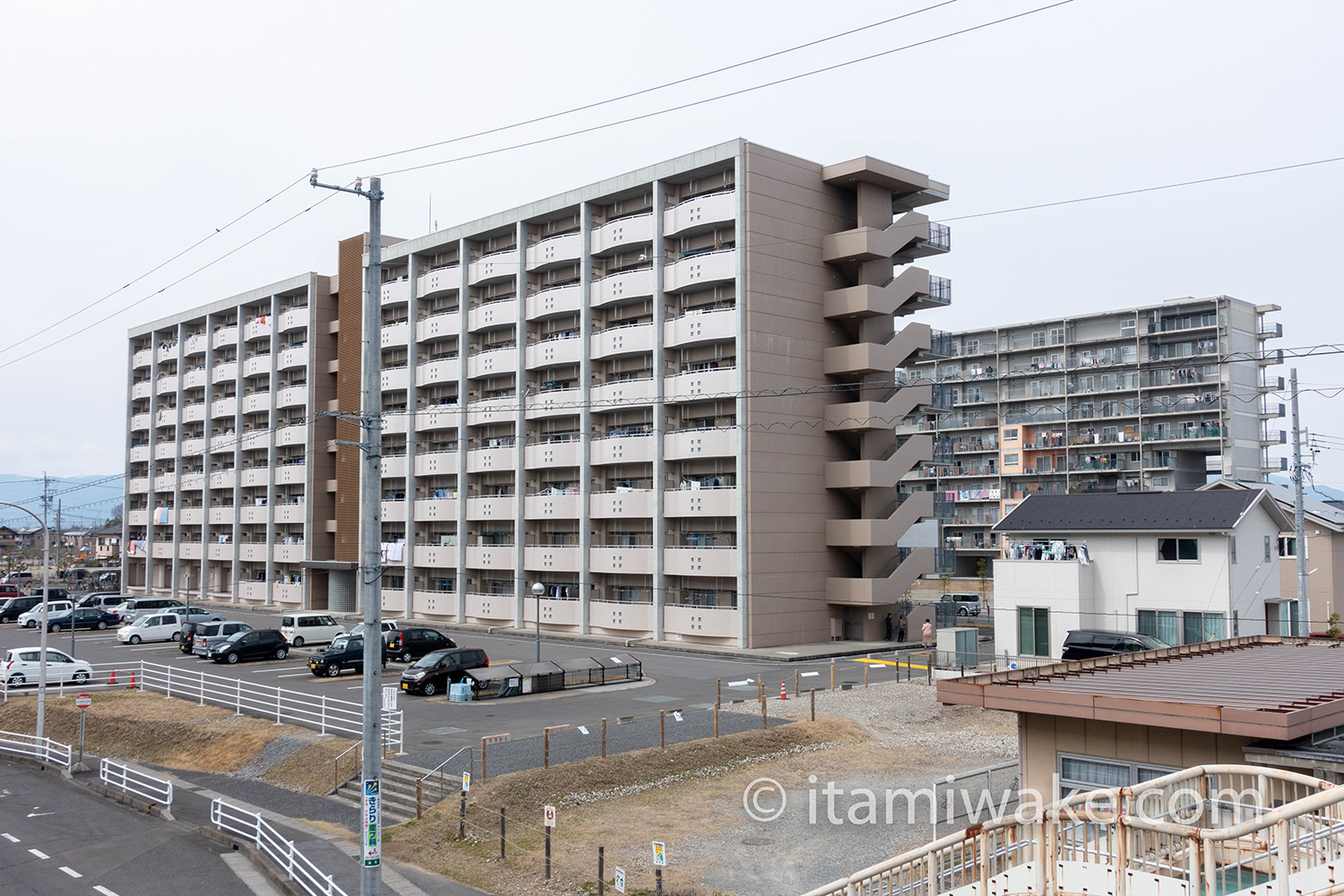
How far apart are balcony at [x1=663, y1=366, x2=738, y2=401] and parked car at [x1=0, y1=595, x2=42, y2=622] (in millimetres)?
48226

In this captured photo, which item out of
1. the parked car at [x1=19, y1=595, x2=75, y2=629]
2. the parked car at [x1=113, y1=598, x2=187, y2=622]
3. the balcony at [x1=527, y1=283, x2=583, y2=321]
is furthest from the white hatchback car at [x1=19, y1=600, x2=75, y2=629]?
the balcony at [x1=527, y1=283, x2=583, y2=321]

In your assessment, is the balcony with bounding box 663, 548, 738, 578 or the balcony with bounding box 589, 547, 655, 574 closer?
the balcony with bounding box 663, 548, 738, 578

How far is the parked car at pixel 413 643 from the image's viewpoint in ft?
150

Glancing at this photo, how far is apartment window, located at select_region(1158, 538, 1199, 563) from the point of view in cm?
3666

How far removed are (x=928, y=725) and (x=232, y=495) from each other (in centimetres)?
7555

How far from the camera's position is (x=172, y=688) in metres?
38.1

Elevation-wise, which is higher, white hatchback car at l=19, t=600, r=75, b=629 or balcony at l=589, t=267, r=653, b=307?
balcony at l=589, t=267, r=653, b=307

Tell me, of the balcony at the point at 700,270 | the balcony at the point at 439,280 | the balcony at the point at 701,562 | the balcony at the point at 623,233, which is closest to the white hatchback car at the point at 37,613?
the balcony at the point at 439,280

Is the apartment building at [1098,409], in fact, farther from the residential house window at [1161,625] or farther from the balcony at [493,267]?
the residential house window at [1161,625]

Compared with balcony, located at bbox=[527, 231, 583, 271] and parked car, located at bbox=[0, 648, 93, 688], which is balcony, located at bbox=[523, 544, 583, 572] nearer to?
balcony, located at bbox=[527, 231, 583, 271]

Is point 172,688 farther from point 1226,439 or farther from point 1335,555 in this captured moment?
point 1226,439

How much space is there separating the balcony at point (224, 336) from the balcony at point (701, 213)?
53045 mm

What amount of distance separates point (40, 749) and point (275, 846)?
582 inches

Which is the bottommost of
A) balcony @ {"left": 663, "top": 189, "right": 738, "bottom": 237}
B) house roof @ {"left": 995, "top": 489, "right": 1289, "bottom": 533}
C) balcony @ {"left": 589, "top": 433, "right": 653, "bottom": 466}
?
house roof @ {"left": 995, "top": 489, "right": 1289, "bottom": 533}
